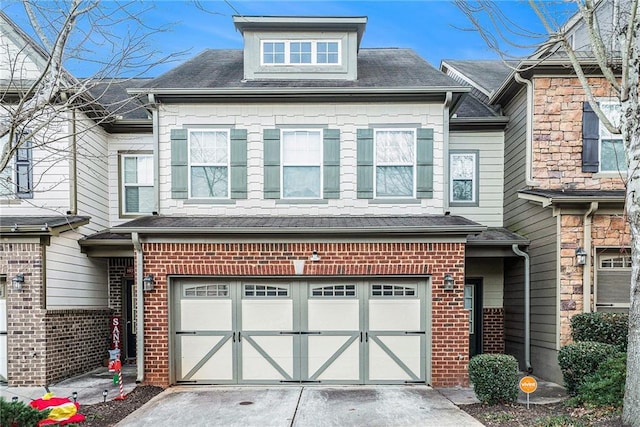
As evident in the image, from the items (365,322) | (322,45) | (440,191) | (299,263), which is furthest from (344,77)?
(365,322)

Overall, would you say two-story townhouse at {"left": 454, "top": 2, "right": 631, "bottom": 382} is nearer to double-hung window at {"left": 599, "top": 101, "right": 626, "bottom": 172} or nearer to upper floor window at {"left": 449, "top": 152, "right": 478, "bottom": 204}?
double-hung window at {"left": 599, "top": 101, "right": 626, "bottom": 172}

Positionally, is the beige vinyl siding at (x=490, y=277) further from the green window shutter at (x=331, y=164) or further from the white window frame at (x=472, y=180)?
the green window shutter at (x=331, y=164)

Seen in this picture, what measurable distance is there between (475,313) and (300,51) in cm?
720

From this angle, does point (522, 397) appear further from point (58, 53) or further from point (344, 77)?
point (58, 53)

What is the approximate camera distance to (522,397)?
7898 mm

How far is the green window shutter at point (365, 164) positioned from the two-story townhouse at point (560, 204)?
3.04m

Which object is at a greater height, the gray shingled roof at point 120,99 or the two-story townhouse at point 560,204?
the gray shingled roof at point 120,99

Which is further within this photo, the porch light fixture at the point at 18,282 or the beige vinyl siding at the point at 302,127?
the beige vinyl siding at the point at 302,127

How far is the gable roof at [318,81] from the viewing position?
9.48 metres

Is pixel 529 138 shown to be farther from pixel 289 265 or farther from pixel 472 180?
pixel 289 265

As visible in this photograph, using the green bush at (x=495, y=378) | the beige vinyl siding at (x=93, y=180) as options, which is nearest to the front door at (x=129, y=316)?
the beige vinyl siding at (x=93, y=180)

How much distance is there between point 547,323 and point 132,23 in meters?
8.87

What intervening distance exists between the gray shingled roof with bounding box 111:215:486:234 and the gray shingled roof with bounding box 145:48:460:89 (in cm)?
267

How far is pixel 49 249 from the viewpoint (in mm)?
9180
